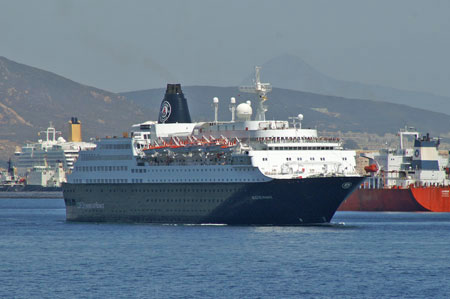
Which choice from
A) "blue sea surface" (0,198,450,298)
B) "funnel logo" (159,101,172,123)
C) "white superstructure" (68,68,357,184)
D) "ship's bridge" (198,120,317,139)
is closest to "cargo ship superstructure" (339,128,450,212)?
"funnel logo" (159,101,172,123)

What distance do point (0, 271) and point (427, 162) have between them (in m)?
81.2

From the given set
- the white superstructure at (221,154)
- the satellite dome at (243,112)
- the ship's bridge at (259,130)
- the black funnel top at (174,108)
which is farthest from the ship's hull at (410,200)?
the ship's bridge at (259,130)

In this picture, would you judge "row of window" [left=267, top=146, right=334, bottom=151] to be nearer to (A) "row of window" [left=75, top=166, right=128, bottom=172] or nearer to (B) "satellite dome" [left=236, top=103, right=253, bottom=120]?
(B) "satellite dome" [left=236, top=103, right=253, bottom=120]

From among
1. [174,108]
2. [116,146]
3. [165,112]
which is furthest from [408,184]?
[116,146]

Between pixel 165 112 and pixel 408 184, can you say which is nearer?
pixel 165 112

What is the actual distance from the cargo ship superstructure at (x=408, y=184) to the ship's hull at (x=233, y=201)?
39.6 metres

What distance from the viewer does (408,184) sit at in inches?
4862

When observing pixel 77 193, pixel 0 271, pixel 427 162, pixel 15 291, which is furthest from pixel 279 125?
pixel 427 162

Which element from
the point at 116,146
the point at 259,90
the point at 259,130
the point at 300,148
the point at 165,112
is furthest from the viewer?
the point at 165,112

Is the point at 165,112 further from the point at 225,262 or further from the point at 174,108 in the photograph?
the point at 225,262

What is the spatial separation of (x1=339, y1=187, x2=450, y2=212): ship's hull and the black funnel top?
37736 mm

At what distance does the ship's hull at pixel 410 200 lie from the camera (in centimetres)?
11562

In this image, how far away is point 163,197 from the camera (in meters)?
78.4

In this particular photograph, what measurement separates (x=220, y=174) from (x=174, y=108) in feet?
45.8
